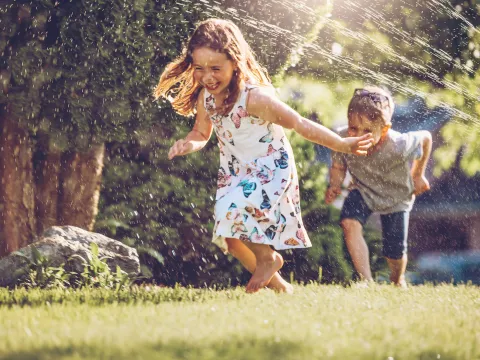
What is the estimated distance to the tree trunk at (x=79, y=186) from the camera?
18.6 ft

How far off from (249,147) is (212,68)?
52cm

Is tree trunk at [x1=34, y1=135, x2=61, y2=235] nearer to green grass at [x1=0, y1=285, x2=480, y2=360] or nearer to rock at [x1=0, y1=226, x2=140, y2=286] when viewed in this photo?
rock at [x1=0, y1=226, x2=140, y2=286]

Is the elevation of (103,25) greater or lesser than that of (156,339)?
greater

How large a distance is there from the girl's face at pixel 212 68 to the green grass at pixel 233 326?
1200 mm

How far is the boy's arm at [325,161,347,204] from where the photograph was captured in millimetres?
5371

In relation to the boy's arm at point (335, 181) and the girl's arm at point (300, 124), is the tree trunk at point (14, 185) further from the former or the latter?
the boy's arm at point (335, 181)

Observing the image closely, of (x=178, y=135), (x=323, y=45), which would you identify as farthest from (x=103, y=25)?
(x=323, y=45)

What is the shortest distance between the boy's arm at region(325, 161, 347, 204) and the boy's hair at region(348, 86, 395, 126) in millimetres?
388

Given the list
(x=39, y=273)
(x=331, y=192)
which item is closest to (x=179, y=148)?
(x=39, y=273)

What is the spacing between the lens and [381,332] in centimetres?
302

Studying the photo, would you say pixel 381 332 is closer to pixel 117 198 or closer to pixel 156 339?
pixel 156 339

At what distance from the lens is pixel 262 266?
14.2ft

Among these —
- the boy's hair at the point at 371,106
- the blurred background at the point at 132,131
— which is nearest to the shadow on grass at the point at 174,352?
the boy's hair at the point at 371,106

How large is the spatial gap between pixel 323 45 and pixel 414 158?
2298mm
